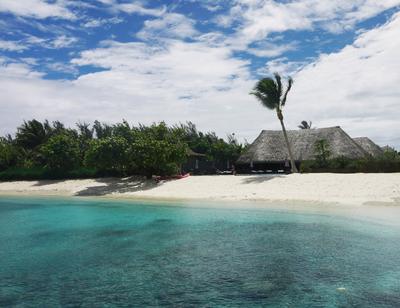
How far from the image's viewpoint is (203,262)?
420 inches

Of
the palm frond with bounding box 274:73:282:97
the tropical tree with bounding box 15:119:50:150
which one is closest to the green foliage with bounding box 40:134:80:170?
the tropical tree with bounding box 15:119:50:150

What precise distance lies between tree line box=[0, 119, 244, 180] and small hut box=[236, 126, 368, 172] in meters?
6.70

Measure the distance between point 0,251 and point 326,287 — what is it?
9797 mm

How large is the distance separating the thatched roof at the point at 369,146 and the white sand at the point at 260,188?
42.2 ft

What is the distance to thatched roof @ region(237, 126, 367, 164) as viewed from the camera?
3744 centimetres

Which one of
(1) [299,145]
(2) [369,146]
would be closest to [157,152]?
(1) [299,145]

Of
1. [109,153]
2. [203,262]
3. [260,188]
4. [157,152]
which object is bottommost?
[203,262]

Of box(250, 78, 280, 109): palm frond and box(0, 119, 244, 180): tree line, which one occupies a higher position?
box(250, 78, 280, 109): palm frond

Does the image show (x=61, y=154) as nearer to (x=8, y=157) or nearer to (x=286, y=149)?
(x=8, y=157)

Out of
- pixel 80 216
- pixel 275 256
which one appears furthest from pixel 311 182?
pixel 275 256

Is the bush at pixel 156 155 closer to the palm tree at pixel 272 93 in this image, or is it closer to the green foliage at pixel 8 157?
the palm tree at pixel 272 93

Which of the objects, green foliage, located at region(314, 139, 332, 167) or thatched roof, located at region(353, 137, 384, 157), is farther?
thatched roof, located at region(353, 137, 384, 157)

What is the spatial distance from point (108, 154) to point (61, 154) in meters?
7.54

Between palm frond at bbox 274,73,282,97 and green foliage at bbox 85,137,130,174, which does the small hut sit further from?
green foliage at bbox 85,137,130,174
